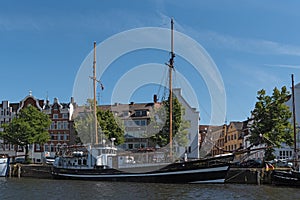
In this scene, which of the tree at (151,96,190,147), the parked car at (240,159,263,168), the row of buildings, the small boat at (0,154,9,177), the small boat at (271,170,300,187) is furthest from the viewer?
the row of buildings

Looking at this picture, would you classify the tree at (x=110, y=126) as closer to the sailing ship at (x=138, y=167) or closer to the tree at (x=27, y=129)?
the sailing ship at (x=138, y=167)

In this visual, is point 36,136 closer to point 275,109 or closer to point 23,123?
point 23,123

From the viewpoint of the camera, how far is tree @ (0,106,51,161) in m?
70.2

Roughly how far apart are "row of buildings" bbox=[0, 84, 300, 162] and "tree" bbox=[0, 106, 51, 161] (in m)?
5.69

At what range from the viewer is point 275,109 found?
53.5 meters

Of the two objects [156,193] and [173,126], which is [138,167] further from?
[156,193]

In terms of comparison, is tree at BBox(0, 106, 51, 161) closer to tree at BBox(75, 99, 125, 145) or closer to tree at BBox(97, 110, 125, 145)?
tree at BBox(75, 99, 125, 145)

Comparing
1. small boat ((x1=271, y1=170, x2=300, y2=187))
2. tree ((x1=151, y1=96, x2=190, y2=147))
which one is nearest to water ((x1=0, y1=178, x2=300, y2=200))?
small boat ((x1=271, y1=170, x2=300, y2=187))

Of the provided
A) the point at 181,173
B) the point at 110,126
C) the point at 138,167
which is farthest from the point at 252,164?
the point at 110,126

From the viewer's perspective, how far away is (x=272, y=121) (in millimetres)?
52969

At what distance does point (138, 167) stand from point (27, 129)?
1132 inches

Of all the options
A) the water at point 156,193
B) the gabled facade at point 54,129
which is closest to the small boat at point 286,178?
the water at point 156,193

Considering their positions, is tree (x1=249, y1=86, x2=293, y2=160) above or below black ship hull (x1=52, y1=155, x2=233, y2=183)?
above

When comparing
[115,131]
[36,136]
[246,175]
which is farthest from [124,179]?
[36,136]
